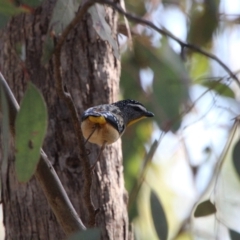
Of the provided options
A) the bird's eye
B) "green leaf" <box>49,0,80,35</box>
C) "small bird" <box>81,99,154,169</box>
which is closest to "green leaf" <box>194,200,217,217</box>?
"small bird" <box>81,99,154,169</box>

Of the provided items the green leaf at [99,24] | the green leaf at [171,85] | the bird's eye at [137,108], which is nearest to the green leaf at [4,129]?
the green leaf at [99,24]

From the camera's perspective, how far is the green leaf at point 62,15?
1.63 meters

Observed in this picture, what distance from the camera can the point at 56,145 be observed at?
2062mm

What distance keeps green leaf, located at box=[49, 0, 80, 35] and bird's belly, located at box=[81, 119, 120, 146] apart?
0.25 meters

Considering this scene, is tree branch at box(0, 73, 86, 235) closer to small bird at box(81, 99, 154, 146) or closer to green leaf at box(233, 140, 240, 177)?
small bird at box(81, 99, 154, 146)

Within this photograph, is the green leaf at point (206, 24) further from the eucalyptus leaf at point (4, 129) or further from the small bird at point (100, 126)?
the eucalyptus leaf at point (4, 129)

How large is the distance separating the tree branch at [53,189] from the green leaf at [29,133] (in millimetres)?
167

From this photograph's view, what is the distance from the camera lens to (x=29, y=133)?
4.16ft

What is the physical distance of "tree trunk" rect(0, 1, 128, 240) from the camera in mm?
2025

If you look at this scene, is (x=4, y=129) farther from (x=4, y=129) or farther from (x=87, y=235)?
(x=87, y=235)

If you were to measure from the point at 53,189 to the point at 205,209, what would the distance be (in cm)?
50

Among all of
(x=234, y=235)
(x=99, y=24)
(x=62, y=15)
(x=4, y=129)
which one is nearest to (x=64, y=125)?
(x=99, y=24)

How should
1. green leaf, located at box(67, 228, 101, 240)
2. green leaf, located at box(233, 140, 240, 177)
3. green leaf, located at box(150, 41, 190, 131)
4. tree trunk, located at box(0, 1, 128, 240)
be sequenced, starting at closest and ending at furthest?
green leaf, located at box(67, 228, 101, 240) < green leaf, located at box(233, 140, 240, 177) < tree trunk, located at box(0, 1, 128, 240) < green leaf, located at box(150, 41, 190, 131)

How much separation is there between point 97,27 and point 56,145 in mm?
439
